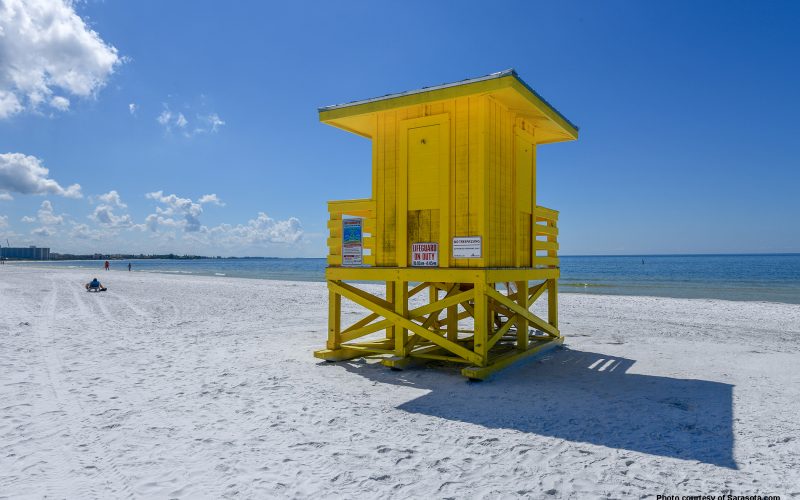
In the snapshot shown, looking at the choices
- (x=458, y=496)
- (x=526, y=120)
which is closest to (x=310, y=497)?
(x=458, y=496)

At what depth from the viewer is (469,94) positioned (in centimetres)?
733

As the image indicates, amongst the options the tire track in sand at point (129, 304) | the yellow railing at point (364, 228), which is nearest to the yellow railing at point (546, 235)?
the yellow railing at point (364, 228)

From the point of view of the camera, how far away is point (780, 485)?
12.8 feet

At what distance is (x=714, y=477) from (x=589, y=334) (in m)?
8.24

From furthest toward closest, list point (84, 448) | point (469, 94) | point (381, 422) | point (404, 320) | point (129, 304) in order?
point (129, 304) → point (404, 320) → point (469, 94) → point (381, 422) → point (84, 448)

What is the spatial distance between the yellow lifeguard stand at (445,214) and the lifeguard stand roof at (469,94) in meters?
0.02

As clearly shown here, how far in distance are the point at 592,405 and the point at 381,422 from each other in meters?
2.65

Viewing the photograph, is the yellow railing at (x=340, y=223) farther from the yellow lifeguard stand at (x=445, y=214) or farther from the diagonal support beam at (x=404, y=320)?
the diagonal support beam at (x=404, y=320)

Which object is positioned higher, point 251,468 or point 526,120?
point 526,120

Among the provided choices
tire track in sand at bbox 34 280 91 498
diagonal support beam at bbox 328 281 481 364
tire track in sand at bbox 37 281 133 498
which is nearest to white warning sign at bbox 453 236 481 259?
diagonal support beam at bbox 328 281 481 364

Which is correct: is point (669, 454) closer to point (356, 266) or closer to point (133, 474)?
point (133, 474)

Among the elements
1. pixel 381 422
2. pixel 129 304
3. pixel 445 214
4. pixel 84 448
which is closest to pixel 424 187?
pixel 445 214

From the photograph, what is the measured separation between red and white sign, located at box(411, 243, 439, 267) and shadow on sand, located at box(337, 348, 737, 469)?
5.73ft

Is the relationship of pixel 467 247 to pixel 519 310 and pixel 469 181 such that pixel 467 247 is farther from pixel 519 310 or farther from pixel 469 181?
pixel 519 310
